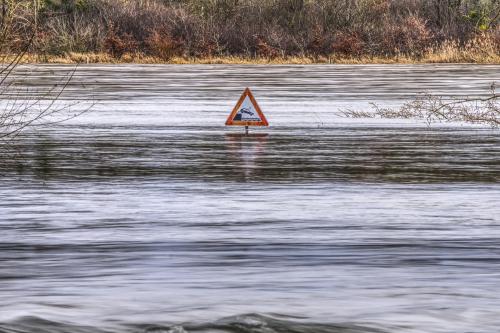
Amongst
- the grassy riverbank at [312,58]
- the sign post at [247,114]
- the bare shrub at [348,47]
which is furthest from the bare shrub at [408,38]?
the sign post at [247,114]

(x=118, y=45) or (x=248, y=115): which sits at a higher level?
(x=118, y=45)

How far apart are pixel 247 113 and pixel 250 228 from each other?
460 inches

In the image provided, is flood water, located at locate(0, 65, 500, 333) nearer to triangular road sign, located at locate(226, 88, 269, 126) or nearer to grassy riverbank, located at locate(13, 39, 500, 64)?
triangular road sign, located at locate(226, 88, 269, 126)

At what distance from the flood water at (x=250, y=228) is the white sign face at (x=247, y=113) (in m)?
0.51

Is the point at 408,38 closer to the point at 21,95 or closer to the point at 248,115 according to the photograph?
the point at 21,95

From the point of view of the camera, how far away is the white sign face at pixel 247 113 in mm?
24452

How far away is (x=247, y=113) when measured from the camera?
24578 mm

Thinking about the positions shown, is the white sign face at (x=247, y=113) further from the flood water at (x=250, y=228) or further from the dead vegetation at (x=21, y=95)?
the dead vegetation at (x=21, y=95)

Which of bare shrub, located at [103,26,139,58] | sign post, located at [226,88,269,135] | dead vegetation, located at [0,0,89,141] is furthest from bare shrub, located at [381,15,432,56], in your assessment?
sign post, located at [226,88,269,135]

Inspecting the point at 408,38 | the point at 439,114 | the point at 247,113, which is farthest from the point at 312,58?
the point at 247,113

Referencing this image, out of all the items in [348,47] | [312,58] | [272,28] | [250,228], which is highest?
[272,28]

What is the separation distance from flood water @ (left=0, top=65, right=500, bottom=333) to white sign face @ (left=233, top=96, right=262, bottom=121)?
1.66 ft

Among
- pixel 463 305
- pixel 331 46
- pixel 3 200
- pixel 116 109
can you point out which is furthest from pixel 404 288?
pixel 331 46

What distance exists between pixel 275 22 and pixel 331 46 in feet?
23.4
